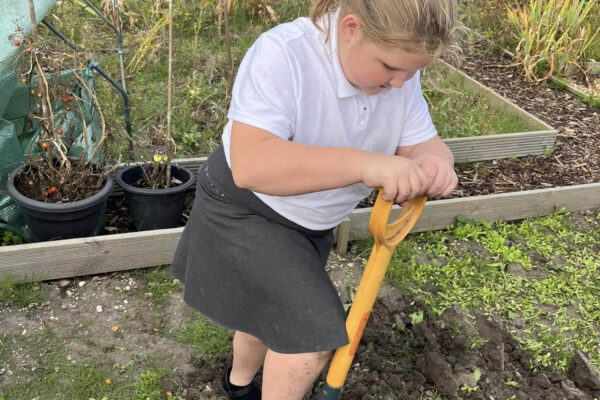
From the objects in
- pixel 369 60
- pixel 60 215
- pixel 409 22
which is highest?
pixel 409 22

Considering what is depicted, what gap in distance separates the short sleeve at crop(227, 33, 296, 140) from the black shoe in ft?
3.76

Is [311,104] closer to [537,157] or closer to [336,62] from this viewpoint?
[336,62]

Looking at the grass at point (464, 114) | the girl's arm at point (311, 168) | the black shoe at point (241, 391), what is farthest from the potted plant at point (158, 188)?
the grass at point (464, 114)

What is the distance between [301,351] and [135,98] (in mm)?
3015

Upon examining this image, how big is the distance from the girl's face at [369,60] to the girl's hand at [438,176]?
0.73 ft

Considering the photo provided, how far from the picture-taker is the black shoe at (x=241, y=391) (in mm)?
2205

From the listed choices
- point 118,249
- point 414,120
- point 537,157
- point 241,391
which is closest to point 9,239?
point 118,249

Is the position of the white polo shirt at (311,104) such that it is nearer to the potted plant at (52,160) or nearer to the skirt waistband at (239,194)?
the skirt waistband at (239,194)

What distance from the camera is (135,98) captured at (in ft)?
13.7

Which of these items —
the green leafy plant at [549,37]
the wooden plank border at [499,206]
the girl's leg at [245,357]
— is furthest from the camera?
the green leafy plant at [549,37]

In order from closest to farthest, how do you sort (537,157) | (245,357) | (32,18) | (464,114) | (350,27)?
1. (350,27)
2. (245,357)
3. (32,18)
4. (537,157)
5. (464,114)

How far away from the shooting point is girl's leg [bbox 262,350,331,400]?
1685mm

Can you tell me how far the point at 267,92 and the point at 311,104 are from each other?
14 centimetres

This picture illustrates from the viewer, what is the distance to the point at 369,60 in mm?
1398
